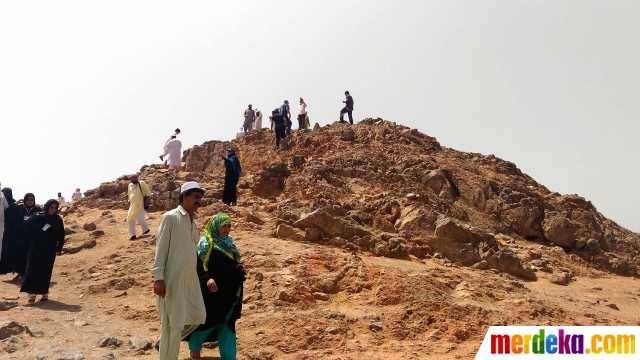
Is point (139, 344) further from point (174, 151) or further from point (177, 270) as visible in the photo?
point (174, 151)

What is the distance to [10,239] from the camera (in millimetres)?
8625

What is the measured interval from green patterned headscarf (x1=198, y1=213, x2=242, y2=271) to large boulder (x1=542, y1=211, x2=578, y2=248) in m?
A: 9.66

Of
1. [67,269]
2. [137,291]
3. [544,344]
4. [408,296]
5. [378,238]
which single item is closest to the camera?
[544,344]

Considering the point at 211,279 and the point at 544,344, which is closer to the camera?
the point at 211,279

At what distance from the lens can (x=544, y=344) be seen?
18.0 feet

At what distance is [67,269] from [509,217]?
9.73 meters

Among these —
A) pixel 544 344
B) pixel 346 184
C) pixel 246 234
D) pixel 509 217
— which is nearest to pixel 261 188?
pixel 346 184

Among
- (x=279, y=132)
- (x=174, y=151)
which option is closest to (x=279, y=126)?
(x=279, y=132)

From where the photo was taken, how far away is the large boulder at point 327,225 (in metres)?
9.40

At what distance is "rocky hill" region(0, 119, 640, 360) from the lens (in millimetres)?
5812

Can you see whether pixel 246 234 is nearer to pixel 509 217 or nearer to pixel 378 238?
pixel 378 238

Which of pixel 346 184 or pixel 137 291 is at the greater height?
pixel 346 184

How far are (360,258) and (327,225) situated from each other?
1.48 m

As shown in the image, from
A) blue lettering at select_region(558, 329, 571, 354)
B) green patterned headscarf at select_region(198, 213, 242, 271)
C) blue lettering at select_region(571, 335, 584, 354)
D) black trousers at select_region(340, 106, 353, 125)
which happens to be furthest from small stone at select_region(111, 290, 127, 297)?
black trousers at select_region(340, 106, 353, 125)
